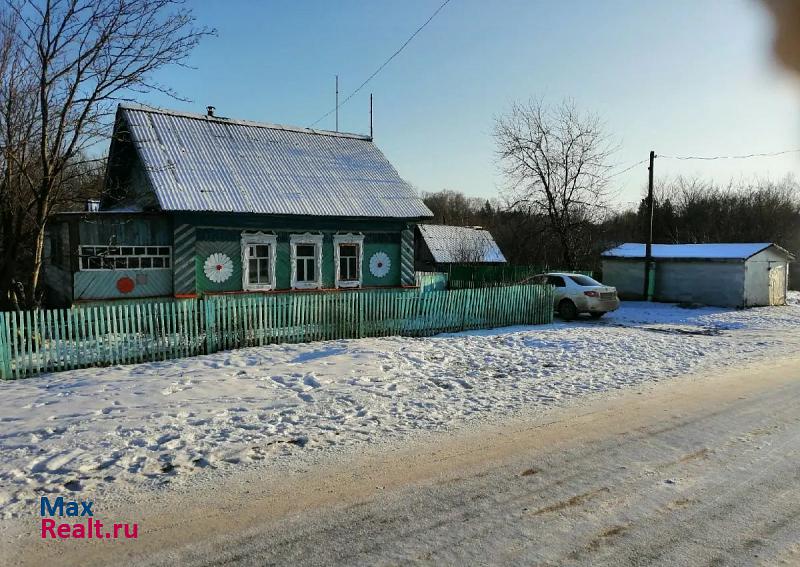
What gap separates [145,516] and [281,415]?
2628mm

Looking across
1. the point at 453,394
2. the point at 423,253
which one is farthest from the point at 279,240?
the point at 423,253

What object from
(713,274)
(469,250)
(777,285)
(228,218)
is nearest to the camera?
(228,218)

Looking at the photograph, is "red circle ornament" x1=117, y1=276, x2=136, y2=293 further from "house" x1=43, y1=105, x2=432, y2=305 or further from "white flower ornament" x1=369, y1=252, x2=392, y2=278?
"white flower ornament" x1=369, y1=252, x2=392, y2=278

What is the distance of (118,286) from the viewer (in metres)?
14.5

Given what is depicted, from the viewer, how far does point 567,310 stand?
1780 cm

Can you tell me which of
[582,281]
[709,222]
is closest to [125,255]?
[582,281]

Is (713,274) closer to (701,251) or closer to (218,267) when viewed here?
(701,251)

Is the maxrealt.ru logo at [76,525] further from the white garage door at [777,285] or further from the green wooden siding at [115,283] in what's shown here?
the white garage door at [777,285]

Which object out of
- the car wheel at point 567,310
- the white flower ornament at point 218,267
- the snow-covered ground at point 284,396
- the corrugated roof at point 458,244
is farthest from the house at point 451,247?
the snow-covered ground at point 284,396

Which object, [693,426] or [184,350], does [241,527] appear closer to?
[693,426]

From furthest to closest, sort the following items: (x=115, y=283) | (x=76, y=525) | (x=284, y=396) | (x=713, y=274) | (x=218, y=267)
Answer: (x=713, y=274) → (x=218, y=267) → (x=115, y=283) → (x=284, y=396) → (x=76, y=525)

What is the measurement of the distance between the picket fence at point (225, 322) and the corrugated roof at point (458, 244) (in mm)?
24006

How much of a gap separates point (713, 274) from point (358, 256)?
50.3 ft

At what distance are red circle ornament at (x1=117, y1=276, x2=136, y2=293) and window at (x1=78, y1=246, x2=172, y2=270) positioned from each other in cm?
30
